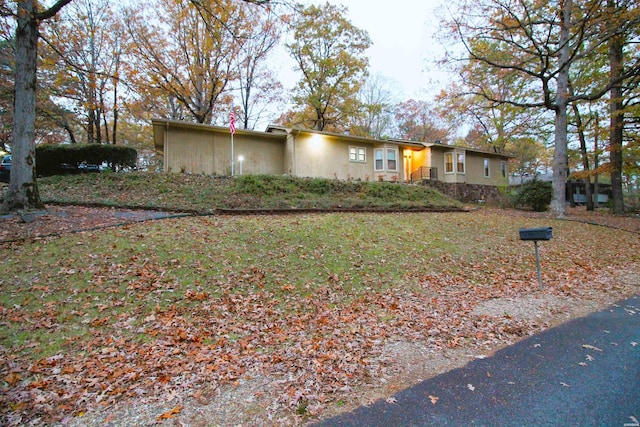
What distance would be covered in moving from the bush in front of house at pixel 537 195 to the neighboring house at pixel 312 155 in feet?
18.9

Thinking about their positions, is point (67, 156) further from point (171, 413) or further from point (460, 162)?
point (460, 162)

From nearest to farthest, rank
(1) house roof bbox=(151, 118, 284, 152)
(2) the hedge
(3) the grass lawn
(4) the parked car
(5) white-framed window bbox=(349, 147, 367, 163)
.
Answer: (3) the grass lawn, (2) the hedge, (4) the parked car, (1) house roof bbox=(151, 118, 284, 152), (5) white-framed window bbox=(349, 147, 367, 163)

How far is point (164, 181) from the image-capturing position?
12422 mm

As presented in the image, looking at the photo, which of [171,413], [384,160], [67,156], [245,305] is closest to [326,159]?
[384,160]

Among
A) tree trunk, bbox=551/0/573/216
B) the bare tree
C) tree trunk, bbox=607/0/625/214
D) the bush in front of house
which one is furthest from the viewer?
the bush in front of house

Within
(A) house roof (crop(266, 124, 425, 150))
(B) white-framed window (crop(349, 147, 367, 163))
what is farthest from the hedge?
(B) white-framed window (crop(349, 147, 367, 163))

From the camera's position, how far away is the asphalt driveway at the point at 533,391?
2.24m

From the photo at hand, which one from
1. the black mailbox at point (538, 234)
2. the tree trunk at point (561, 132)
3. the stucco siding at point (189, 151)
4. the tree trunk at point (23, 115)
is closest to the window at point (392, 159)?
the tree trunk at point (561, 132)

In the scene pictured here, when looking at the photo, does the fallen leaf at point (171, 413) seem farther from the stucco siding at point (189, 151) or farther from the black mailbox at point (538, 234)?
the stucco siding at point (189, 151)

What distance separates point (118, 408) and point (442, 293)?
4.68 metres

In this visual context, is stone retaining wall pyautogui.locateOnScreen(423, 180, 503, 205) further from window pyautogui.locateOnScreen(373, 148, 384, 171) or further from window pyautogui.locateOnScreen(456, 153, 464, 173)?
window pyautogui.locateOnScreen(373, 148, 384, 171)

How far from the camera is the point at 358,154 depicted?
64.6 feet

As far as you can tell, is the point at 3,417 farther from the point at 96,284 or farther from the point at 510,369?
the point at 510,369

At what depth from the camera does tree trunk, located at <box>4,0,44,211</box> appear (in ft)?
24.3
